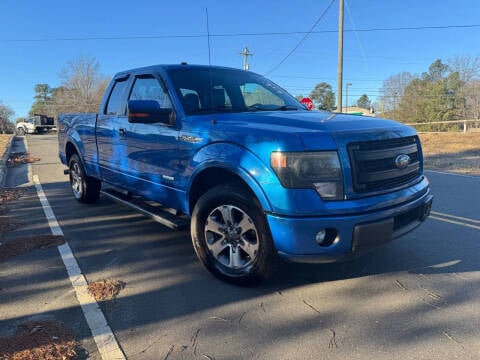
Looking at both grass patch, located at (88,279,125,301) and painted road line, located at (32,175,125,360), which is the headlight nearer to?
painted road line, located at (32,175,125,360)

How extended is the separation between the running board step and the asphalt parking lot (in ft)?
1.33

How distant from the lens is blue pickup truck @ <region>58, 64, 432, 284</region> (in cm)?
291

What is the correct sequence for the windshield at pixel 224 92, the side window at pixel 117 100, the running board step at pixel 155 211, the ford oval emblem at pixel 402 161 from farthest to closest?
the side window at pixel 117 100
the windshield at pixel 224 92
the running board step at pixel 155 211
the ford oval emblem at pixel 402 161

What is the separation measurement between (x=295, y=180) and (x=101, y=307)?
6.00 ft

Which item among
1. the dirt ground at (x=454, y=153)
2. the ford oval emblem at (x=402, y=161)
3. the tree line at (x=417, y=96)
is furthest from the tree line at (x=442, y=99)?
the ford oval emblem at (x=402, y=161)

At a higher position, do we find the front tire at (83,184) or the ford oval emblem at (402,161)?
the ford oval emblem at (402,161)

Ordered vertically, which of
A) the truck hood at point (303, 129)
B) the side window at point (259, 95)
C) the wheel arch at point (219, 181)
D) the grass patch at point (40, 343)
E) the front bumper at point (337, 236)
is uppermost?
the side window at point (259, 95)

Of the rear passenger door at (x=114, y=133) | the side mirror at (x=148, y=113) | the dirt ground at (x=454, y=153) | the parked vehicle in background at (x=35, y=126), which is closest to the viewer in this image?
the side mirror at (x=148, y=113)

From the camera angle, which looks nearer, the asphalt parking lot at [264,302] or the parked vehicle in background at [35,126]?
the asphalt parking lot at [264,302]

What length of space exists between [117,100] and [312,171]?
3.40 meters

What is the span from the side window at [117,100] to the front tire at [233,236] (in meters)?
2.21

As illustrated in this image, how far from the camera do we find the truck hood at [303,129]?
2928 millimetres

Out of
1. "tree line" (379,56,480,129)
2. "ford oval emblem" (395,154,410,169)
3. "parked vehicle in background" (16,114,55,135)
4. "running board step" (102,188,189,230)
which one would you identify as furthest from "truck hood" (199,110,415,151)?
"tree line" (379,56,480,129)

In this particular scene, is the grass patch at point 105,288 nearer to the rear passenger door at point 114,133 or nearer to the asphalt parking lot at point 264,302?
the asphalt parking lot at point 264,302
